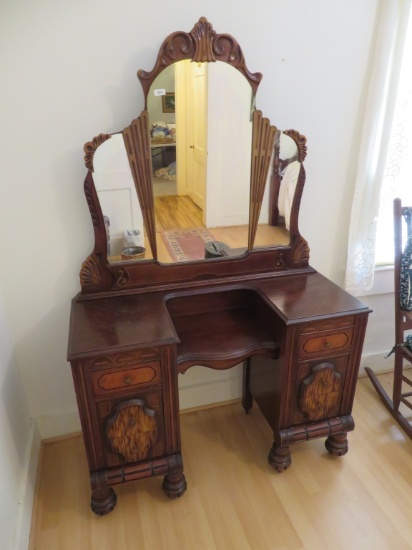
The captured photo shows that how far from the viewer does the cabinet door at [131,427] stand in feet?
4.39

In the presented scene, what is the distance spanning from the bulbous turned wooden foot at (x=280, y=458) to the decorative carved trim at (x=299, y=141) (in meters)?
1.22

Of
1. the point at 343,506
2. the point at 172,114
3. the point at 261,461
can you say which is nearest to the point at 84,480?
the point at 261,461

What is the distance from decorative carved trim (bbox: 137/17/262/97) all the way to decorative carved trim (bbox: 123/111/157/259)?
12cm

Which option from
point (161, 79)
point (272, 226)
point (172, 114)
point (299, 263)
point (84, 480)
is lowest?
point (84, 480)

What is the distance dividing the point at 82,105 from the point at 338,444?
1729 mm

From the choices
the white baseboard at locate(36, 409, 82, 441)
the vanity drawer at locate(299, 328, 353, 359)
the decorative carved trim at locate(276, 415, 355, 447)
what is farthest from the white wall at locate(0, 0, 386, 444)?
the decorative carved trim at locate(276, 415, 355, 447)

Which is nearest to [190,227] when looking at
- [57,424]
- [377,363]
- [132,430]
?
[132,430]

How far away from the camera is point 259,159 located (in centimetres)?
154

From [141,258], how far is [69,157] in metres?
0.46

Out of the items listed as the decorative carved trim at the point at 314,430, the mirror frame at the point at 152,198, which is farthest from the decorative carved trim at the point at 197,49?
the decorative carved trim at the point at 314,430

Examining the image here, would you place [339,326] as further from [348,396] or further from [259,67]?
[259,67]

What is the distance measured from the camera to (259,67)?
1.48 metres

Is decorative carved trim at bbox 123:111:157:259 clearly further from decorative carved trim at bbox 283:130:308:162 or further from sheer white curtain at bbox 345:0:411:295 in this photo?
sheer white curtain at bbox 345:0:411:295

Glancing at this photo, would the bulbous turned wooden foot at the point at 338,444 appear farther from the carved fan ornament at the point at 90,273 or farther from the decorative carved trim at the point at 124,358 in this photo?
the carved fan ornament at the point at 90,273
